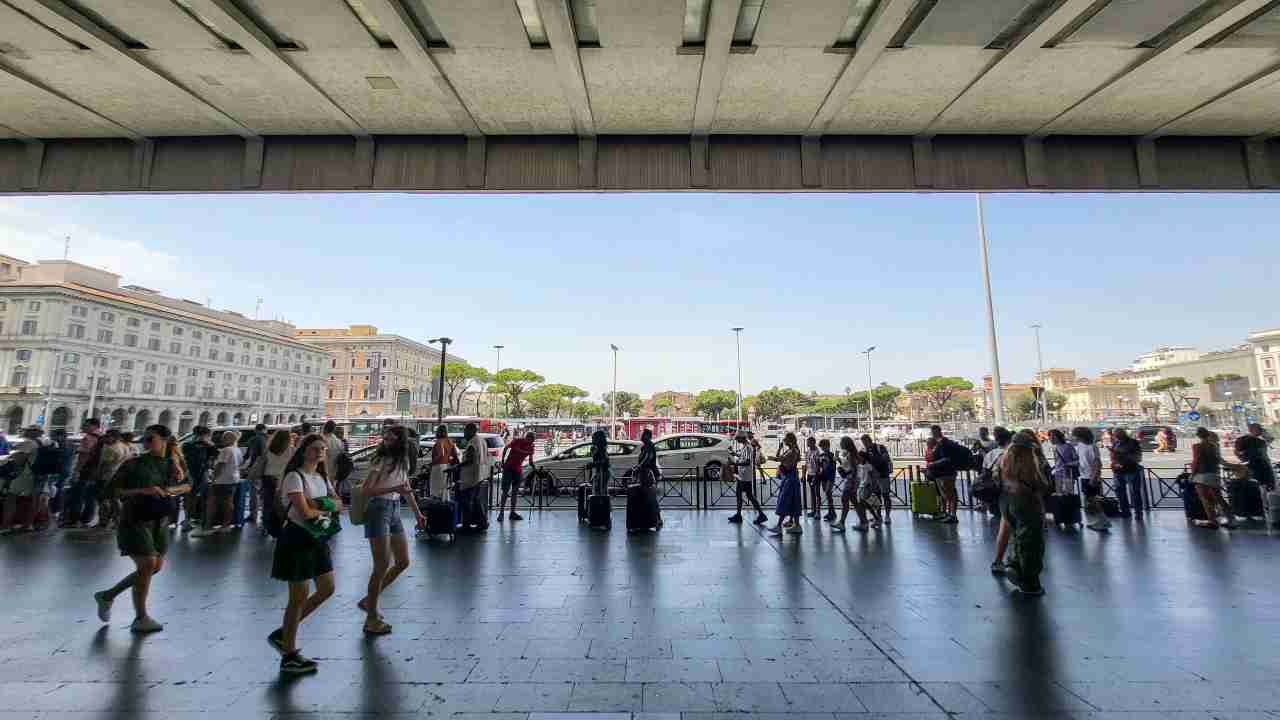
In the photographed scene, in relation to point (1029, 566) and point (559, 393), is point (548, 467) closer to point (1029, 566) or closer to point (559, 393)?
point (1029, 566)

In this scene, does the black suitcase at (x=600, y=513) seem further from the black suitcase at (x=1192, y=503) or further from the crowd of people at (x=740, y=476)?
the black suitcase at (x=1192, y=503)

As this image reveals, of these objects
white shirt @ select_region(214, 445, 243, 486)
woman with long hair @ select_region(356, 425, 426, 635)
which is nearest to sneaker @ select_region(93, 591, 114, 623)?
woman with long hair @ select_region(356, 425, 426, 635)

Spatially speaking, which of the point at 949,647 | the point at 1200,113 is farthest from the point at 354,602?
the point at 1200,113

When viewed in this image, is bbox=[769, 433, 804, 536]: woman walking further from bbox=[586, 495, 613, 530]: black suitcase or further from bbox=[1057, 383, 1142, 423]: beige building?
bbox=[1057, 383, 1142, 423]: beige building

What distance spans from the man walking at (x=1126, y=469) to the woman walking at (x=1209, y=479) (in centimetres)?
83

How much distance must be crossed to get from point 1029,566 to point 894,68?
6.24 meters

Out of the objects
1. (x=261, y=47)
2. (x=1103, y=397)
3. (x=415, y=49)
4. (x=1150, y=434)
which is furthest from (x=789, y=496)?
(x=1103, y=397)

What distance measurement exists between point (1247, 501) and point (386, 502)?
14888 mm

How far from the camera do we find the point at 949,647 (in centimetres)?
462

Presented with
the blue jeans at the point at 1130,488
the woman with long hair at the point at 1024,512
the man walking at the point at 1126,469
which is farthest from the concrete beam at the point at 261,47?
the blue jeans at the point at 1130,488

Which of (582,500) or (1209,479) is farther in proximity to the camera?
(582,500)

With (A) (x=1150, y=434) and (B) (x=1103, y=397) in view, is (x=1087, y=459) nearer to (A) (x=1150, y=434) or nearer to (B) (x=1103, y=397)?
(A) (x=1150, y=434)

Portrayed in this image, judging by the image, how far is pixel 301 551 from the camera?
14.1 feet

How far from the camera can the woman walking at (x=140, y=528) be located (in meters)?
5.02
